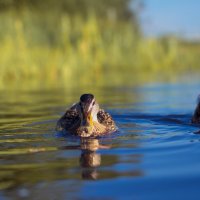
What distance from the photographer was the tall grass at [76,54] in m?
20.1

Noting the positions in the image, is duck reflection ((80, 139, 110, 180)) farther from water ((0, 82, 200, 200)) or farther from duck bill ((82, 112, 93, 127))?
duck bill ((82, 112, 93, 127))

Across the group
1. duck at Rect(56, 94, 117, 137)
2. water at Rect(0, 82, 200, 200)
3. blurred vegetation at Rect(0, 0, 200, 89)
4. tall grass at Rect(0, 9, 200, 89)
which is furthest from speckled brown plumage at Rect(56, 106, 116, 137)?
tall grass at Rect(0, 9, 200, 89)

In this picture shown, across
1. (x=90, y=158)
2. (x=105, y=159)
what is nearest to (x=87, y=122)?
(x=90, y=158)

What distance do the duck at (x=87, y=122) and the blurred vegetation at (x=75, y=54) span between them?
9.08 metres

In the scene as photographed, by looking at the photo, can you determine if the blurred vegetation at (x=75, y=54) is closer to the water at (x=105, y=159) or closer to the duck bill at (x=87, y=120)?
the water at (x=105, y=159)

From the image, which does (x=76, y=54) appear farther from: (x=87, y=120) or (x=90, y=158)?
(x=90, y=158)

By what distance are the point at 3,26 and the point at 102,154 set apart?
16562mm

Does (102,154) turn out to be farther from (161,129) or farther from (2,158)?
(161,129)

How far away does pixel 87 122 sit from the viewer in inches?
295

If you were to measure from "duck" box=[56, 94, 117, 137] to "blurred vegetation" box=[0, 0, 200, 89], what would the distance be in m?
9.08

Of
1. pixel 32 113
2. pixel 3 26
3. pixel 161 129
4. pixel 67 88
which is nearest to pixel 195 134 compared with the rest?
pixel 161 129

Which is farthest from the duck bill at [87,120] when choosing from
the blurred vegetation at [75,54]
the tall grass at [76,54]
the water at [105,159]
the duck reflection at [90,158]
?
the tall grass at [76,54]

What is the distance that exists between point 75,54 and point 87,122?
1568 cm

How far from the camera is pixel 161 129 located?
7586mm
